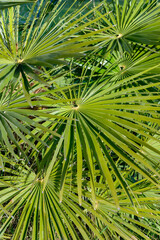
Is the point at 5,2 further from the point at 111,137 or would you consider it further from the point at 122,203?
the point at 122,203

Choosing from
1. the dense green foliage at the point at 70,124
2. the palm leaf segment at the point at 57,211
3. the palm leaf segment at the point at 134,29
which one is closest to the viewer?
the dense green foliage at the point at 70,124

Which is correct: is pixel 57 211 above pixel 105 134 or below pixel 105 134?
below

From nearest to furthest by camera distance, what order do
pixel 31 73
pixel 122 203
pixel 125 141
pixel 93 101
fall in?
pixel 31 73 < pixel 125 141 < pixel 93 101 < pixel 122 203

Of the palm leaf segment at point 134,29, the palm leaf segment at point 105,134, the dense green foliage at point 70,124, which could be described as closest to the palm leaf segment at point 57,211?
the dense green foliage at point 70,124

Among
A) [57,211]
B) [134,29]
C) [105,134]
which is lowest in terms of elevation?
[57,211]

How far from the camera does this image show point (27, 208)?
1438 mm

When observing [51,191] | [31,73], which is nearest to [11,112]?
[31,73]

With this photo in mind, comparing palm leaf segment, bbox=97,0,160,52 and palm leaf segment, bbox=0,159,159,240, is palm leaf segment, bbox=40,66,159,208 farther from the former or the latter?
palm leaf segment, bbox=97,0,160,52

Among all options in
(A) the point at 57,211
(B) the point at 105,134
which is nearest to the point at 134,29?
(B) the point at 105,134

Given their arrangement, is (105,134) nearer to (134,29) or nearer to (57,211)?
(57,211)

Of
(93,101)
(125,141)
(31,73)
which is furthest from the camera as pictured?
(93,101)

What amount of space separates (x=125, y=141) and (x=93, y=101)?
0.29m

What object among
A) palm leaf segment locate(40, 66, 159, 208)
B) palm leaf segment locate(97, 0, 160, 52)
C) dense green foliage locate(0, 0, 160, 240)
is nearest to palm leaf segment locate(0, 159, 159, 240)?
dense green foliage locate(0, 0, 160, 240)

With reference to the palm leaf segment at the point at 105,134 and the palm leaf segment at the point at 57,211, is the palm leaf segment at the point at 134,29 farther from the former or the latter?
the palm leaf segment at the point at 57,211
